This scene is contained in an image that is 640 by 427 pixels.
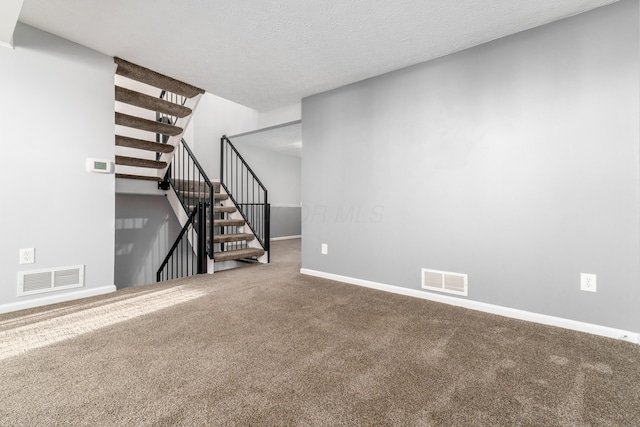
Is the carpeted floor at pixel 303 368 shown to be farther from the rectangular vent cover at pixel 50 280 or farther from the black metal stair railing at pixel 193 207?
the black metal stair railing at pixel 193 207

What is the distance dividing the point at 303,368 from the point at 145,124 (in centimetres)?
323

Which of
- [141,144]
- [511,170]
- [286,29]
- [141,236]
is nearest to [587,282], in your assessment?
[511,170]

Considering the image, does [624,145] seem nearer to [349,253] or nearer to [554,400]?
[554,400]

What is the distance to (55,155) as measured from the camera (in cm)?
246

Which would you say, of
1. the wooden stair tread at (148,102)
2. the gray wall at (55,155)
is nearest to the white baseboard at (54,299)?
the gray wall at (55,155)

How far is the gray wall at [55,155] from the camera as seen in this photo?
2246 millimetres

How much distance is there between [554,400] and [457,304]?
127 cm

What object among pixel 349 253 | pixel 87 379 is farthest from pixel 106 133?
pixel 349 253

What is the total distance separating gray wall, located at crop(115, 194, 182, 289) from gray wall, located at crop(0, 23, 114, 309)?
8.25ft

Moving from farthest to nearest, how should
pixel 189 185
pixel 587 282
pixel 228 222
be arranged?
pixel 189 185 → pixel 228 222 → pixel 587 282

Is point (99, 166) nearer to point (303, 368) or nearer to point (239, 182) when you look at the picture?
point (303, 368)

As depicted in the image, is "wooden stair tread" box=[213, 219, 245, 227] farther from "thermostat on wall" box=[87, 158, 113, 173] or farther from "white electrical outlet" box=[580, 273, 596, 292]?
"white electrical outlet" box=[580, 273, 596, 292]

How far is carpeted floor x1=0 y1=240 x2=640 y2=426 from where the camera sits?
117 cm

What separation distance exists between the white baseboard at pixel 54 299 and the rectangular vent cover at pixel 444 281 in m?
3.11
